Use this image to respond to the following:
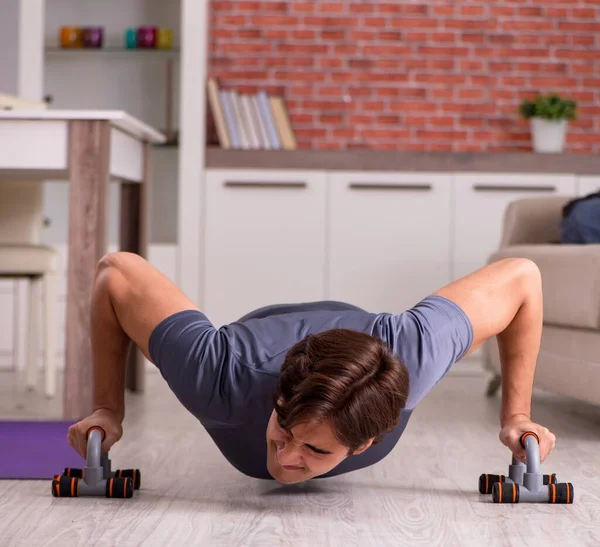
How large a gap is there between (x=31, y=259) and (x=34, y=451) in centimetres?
122

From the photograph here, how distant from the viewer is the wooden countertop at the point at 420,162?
14.4 ft

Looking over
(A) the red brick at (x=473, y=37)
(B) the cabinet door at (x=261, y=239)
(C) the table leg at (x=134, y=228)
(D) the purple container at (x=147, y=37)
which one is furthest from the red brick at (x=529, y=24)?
(C) the table leg at (x=134, y=228)

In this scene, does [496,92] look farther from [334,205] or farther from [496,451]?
[496,451]

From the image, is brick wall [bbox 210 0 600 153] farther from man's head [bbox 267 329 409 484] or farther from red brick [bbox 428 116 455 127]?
man's head [bbox 267 329 409 484]

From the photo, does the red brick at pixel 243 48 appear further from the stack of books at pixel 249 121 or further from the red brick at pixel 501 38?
the red brick at pixel 501 38

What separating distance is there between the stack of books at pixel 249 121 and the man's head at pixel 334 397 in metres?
2.97

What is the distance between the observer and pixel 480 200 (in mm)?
4406

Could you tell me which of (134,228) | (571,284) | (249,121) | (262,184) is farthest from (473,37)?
(571,284)

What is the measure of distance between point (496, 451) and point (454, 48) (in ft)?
9.43

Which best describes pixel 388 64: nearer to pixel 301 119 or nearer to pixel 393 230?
pixel 301 119

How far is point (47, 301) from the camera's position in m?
3.45

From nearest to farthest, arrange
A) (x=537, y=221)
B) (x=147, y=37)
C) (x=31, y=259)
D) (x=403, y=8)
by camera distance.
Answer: (x=31, y=259), (x=537, y=221), (x=147, y=37), (x=403, y=8)

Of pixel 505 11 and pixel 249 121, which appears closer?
pixel 249 121

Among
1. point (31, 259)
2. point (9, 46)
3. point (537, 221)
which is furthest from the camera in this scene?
point (9, 46)
